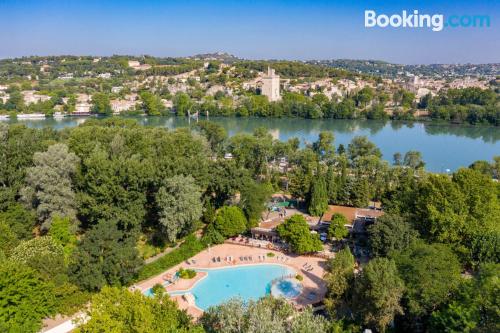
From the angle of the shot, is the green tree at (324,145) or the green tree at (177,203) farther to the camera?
the green tree at (324,145)

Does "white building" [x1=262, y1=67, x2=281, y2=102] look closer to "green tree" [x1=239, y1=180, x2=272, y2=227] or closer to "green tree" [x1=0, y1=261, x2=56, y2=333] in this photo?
"green tree" [x1=239, y1=180, x2=272, y2=227]

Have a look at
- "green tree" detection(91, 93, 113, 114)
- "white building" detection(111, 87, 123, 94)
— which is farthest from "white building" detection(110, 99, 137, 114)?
"white building" detection(111, 87, 123, 94)

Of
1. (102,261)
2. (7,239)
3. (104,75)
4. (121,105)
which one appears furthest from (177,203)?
(104,75)

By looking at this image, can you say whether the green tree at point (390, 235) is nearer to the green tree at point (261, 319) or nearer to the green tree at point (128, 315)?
→ the green tree at point (261, 319)

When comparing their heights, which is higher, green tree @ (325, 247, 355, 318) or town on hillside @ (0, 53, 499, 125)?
town on hillside @ (0, 53, 499, 125)

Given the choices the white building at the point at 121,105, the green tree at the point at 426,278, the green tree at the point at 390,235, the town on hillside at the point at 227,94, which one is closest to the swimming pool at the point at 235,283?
the green tree at the point at 390,235

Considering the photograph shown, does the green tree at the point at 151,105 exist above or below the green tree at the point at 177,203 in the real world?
above
